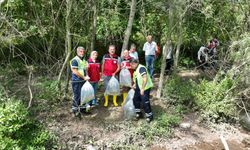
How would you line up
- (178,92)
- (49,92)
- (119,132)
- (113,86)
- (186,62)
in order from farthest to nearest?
(186,62) < (178,92) < (49,92) < (113,86) < (119,132)

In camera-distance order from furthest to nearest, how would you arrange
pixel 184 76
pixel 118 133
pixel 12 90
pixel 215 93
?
pixel 184 76
pixel 12 90
pixel 215 93
pixel 118 133

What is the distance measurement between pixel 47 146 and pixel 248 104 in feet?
18.2

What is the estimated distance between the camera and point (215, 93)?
9078 mm

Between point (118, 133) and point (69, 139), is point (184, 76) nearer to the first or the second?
point (118, 133)

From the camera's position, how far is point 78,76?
7844 mm

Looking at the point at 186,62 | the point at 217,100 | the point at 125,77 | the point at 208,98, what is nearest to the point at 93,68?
the point at 125,77

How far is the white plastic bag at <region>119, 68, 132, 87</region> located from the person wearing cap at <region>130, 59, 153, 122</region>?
17.1 inches

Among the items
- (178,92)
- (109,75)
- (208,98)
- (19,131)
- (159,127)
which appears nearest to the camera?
(19,131)

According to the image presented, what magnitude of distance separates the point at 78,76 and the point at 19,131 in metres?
1.92

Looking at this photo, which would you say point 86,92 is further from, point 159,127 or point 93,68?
point 159,127

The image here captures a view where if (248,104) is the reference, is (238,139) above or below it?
below

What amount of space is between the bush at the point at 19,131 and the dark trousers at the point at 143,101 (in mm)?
2173

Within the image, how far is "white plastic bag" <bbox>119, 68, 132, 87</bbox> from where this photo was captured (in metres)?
8.55

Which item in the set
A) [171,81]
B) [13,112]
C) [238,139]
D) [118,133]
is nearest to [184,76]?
[171,81]
